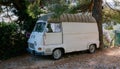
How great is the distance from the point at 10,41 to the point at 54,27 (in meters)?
2.72

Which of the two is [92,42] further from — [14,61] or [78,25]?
[14,61]

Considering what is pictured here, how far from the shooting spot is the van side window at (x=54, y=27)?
1041 centimetres

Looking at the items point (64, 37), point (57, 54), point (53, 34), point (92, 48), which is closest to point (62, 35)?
point (64, 37)

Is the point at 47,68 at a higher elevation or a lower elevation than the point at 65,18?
lower

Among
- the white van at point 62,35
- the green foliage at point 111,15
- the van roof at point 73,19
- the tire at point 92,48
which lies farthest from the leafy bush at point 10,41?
the green foliage at point 111,15

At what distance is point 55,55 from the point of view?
10672 mm

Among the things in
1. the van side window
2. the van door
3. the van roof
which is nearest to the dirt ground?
the van door

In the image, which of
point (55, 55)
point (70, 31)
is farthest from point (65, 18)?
point (55, 55)

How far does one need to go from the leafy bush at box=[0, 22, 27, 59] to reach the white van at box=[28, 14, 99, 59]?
118 centimetres

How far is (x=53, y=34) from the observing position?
10.4 m

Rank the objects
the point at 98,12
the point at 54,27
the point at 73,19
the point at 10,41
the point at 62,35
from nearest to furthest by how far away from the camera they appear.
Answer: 1. the point at 54,27
2. the point at 62,35
3. the point at 73,19
4. the point at 10,41
5. the point at 98,12

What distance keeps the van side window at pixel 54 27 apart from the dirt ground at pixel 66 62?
4.70 feet

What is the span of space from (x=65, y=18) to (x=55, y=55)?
190 centimetres

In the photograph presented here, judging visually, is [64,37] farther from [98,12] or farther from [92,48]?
[98,12]
